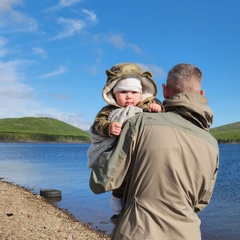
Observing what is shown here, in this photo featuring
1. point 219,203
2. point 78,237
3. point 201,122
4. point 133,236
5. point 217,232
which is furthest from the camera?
point 219,203

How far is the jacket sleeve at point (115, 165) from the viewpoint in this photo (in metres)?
2.58

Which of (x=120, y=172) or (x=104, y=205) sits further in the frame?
(x=104, y=205)

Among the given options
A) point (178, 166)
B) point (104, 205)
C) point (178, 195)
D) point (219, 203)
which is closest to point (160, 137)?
point (178, 166)

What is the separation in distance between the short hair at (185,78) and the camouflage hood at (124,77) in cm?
41

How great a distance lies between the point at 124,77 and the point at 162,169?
926mm

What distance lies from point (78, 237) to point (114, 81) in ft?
33.2

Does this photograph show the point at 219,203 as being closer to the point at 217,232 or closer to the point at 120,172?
the point at 217,232

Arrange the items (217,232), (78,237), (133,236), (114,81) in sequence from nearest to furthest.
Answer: (133,236)
(114,81)
(78,237)
(217,232)

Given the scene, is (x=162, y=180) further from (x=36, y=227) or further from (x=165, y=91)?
(x=36, y=227)

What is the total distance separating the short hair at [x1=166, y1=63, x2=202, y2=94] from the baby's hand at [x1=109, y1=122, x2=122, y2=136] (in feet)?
1.72

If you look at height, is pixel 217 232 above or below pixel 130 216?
below

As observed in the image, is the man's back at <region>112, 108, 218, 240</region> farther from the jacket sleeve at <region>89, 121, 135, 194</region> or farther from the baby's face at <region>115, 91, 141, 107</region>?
the baby's face at <region>115, 91, 141, 107</region>

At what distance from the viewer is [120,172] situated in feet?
8.56

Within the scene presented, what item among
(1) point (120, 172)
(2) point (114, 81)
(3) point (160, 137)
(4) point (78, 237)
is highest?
(2) point (114, 81)
